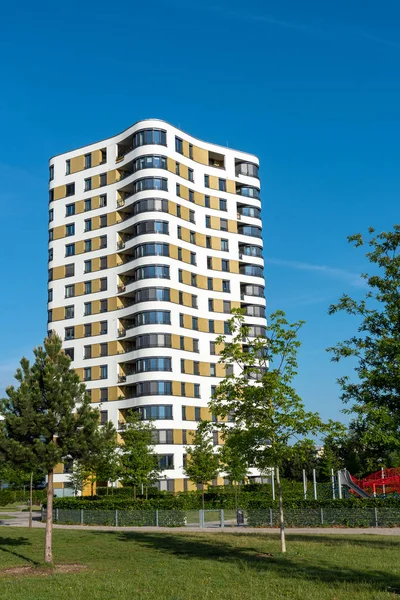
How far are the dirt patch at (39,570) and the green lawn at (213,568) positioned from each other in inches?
20.4

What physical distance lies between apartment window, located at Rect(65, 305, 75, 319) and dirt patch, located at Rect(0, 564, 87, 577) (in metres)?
55.6

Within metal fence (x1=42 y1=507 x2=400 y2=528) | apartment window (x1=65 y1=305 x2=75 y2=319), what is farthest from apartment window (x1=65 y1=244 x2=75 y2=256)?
metal fence (x1=42 y1=507 x2=400 y2=528)

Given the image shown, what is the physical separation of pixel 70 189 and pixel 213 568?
218 feet

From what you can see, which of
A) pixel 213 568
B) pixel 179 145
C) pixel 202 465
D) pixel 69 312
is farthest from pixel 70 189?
pixel 213 568

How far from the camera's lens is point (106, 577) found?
65.3 ft

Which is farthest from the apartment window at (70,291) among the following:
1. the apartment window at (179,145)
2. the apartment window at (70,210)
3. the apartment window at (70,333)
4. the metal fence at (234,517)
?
the metal fence at (234,517)

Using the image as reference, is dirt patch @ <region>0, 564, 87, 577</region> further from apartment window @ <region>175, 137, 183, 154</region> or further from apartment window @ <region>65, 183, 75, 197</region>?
apartment window @ <region>65, 183, 75, 197</region>

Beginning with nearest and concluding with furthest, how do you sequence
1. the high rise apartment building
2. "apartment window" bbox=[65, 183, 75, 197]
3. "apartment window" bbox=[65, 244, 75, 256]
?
the high rise apartment building
"apartment window" bbox=[65, 244, 75, 256]
"apartment window" bbox=[65, 183, 75, 197]

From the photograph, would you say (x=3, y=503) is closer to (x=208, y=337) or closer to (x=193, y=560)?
(x=208, y=337)

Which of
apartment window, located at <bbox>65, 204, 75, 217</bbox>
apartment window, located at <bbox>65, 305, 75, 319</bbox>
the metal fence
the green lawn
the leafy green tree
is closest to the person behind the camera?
the green lawn

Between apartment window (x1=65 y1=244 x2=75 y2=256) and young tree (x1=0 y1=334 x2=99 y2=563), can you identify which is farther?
apartment window (x1=65 y1=244 x2=75 y2=256)

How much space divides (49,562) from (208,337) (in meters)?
55.0

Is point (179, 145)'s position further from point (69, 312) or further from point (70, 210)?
point (69, 312)

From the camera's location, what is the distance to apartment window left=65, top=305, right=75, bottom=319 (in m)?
77.6
